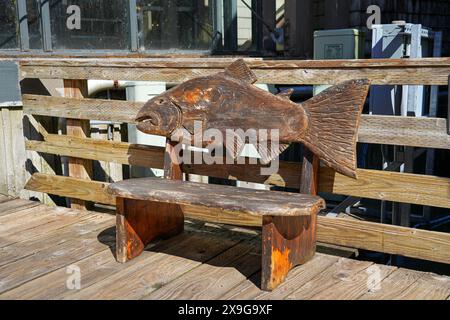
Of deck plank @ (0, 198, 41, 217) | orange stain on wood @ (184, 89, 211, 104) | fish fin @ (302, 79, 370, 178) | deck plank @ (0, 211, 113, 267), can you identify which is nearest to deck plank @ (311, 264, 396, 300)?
fish fin @ (302, 79, 370, 178)

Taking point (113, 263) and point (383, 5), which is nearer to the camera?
point (113, 263)

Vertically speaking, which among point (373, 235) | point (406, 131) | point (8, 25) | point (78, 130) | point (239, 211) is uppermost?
point (8, 25)

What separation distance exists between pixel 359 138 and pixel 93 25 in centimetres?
344

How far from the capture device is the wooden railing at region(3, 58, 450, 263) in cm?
295

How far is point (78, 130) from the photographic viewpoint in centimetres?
439

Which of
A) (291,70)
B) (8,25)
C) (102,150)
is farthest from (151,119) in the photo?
(8,25)

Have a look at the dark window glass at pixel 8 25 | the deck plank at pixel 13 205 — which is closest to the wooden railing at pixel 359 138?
the deck plank at pixel 13 205

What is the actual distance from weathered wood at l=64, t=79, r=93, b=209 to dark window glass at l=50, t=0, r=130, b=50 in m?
1.33

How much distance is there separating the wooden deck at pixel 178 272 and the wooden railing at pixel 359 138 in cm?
15

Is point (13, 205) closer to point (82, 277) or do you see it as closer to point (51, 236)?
point (51, 236)

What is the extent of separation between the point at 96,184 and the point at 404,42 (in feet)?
8.35

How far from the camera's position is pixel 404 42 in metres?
4.52
